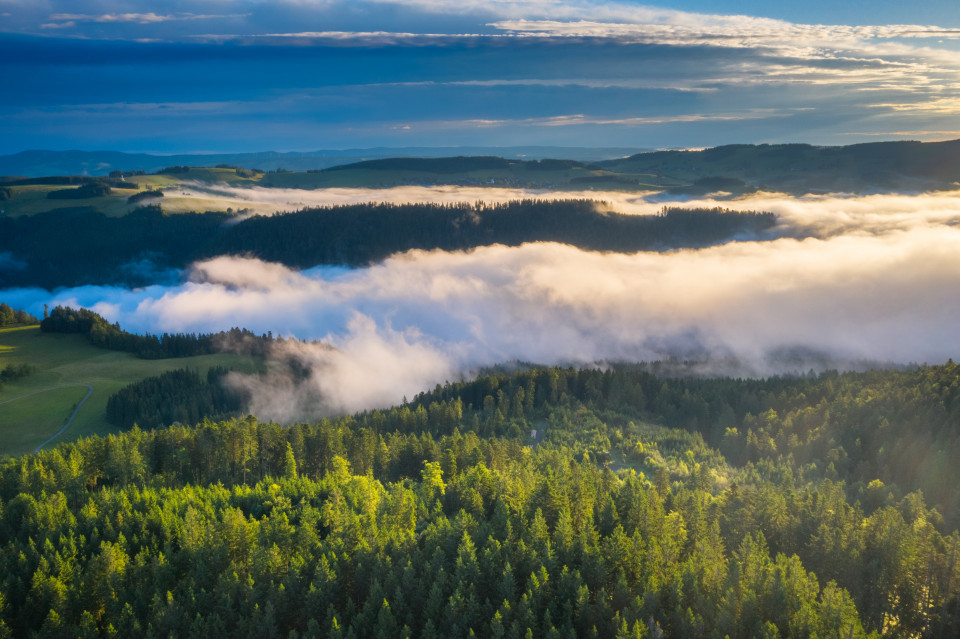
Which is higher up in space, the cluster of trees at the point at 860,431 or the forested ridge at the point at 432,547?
the forested ridge at the point at 432,547

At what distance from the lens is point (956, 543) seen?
83.5 metres

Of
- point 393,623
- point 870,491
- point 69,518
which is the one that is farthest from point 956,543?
point 69,518

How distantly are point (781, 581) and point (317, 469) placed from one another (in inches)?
3510

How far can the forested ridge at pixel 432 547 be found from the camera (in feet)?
219

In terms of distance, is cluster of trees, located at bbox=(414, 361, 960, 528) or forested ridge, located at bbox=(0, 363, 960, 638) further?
cluster of trees, located at bbox=(414, 361, 960, 528)

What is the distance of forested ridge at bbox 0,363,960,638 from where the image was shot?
66812mm

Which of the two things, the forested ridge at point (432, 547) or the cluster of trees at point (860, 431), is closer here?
the forested ridge at point (432, 547)

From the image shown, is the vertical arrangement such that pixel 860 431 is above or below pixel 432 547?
below

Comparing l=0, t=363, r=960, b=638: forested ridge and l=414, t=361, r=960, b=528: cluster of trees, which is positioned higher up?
l=0, t=363, r=960, b=638: forested ridge

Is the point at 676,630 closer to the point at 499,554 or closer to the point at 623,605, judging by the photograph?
the point at 623,605

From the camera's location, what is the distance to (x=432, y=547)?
7912cm

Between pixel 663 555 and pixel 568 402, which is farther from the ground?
pixel 663 555

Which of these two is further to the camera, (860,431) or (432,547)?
(860,431)

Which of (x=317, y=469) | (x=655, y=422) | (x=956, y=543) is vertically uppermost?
(x=956, y=543)
